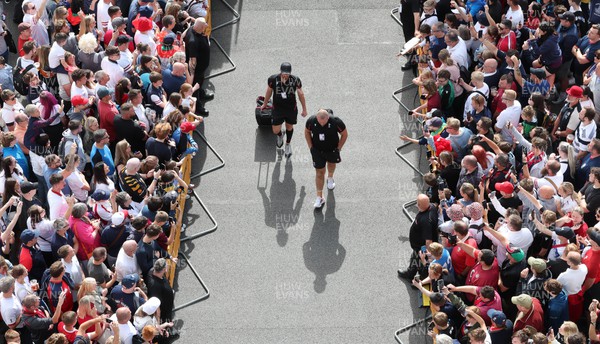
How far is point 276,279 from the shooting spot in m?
15.1

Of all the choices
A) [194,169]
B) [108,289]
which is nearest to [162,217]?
[108,289]

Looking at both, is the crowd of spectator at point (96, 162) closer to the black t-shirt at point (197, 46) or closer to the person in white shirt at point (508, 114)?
the black t-shirt at point (197, 46)

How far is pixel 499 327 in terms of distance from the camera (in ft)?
41.5

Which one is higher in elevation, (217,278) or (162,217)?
(162,217)

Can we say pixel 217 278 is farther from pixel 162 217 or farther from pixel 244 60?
pixel 244 60

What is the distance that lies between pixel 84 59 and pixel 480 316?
7889 millimetres

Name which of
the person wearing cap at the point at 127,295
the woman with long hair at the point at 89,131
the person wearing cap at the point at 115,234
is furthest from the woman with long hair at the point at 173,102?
the person wearing cap at the point at 127,295

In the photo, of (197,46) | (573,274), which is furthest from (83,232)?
(573,274)

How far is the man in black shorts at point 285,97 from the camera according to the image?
16.4 metres

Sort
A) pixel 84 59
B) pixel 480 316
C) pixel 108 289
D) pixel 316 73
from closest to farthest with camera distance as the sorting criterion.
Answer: pixel 480 316 < pixel 108 289 < pixel 84 59 < pixel 316 73

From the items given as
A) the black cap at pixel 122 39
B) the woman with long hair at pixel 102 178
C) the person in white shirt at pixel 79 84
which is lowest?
the woman with long hair at pixel 102 178

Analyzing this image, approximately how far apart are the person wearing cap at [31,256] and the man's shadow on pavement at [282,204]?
373cm

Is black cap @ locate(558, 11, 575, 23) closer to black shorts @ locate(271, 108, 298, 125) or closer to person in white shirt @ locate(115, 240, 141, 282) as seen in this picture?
black shorts @ locate(271, 108, 298, 125)

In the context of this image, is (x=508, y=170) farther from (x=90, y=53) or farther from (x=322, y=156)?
(x=90, y=53)
